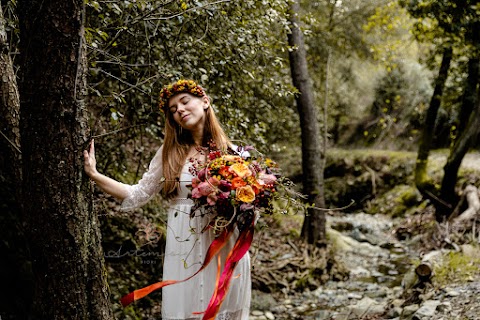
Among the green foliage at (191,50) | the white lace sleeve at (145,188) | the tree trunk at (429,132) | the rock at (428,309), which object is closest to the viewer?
the white lace sleeve at (145,188)

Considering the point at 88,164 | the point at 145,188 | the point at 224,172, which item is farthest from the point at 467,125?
the point at 88,164

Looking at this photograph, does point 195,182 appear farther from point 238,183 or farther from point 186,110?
point 186,110

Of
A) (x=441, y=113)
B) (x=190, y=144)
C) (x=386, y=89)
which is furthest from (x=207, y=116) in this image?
(x=386, y=89)

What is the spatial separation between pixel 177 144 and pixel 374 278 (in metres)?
4.88

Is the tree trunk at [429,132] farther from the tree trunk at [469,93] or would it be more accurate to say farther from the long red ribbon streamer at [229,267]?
the long red ribbon streamer at [229,267]

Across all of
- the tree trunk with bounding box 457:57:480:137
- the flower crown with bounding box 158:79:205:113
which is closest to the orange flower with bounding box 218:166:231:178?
the flower crown with bounding box 158:79:205:113

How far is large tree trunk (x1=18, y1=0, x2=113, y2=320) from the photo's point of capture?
2299 mm

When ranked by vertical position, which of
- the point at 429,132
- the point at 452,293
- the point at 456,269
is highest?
the point at 429,132

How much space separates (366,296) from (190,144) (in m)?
3.94

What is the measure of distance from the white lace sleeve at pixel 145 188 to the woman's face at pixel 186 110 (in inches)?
10.8

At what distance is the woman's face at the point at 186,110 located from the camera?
313cm

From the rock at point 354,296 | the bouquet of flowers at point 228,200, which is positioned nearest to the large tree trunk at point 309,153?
the rock at point 354,296

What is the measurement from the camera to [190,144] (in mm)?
3268

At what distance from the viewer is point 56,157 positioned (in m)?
2.38
